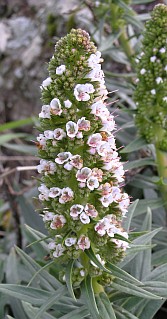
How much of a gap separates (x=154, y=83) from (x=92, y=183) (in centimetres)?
140

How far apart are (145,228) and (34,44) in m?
4.89

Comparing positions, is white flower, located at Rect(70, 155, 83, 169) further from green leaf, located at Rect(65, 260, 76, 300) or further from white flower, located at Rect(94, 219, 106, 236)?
green leaf, located at Rect(65, 260, 76, 300)

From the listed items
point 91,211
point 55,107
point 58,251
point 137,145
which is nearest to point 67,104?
point 55,107

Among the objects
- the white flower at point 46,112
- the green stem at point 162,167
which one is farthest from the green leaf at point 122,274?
the green stem at point 162,167

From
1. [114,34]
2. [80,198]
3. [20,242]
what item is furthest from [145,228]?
[114,34]

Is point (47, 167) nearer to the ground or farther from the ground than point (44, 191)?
farther from the ground

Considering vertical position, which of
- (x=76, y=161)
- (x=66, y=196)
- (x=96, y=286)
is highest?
(x=76, y=161)

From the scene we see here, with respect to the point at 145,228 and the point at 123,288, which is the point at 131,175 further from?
the point at 123,288

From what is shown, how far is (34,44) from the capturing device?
7934 millimetres

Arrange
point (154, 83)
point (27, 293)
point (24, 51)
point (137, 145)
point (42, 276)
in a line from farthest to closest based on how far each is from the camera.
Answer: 1. point (24, 51)
2. point (137, 145)
3. point (154, 83)
4. point (42, 276)
5. point (27, 293)

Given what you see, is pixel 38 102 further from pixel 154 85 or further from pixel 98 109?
pixel 98 109

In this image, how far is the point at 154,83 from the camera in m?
3.99

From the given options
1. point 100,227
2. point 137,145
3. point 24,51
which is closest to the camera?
point 100,227

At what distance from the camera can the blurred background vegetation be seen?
4.17 meters
